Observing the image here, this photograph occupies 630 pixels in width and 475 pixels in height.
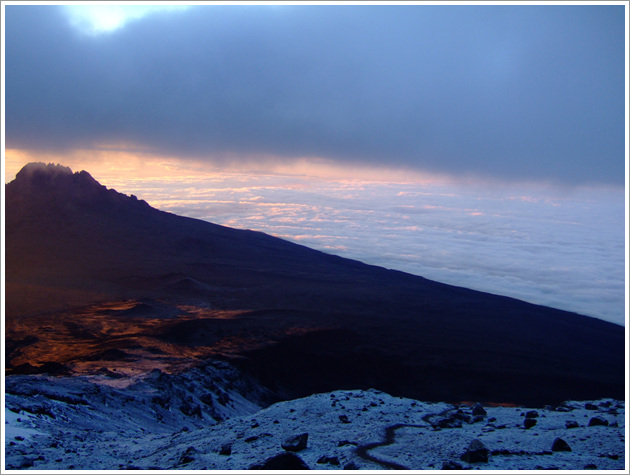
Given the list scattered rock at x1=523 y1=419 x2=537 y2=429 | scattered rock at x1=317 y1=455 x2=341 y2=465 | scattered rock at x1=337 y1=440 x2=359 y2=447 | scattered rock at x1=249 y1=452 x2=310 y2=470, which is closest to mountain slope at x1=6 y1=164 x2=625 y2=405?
scattered rock at x1=523 y1=419 x2=537 y2=429

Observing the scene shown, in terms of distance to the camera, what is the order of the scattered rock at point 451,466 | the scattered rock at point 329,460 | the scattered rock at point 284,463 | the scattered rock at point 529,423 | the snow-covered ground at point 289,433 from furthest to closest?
1. the scattered rock at point 529,423
2. the snow-covered ground at point 289,433
3. the scattered rock at point 329,460
4. the scattered rock at point 451,466
5. the scattered rock at point 284,463

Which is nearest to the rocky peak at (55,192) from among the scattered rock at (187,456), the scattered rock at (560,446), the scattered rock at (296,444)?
the scattered rock at (187,456)

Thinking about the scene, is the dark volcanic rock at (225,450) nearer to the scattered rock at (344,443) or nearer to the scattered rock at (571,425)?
the scattered rock at (344,443)

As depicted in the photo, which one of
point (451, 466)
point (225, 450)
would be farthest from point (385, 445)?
point (225, 450)

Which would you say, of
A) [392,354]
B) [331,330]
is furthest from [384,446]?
[331,330]

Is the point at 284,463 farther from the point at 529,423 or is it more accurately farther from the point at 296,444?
the point at 529,423
